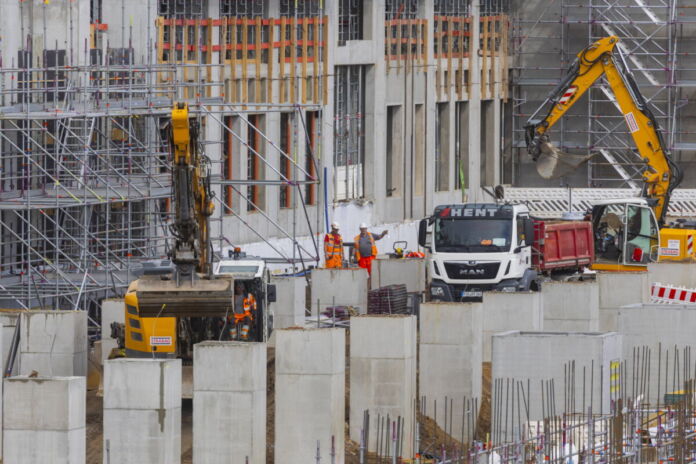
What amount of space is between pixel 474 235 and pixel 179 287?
1024 cm

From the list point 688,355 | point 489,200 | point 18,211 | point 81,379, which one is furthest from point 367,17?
point 81,379

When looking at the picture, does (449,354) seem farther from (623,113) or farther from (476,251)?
(623,113)

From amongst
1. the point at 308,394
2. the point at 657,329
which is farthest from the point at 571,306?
the point at 308,394

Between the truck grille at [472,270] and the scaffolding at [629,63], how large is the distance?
19.2m

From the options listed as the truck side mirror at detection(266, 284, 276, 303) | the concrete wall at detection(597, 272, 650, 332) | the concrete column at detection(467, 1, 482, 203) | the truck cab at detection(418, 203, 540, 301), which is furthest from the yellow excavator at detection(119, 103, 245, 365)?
the concrete column at detection(467, 1, 482, 203)

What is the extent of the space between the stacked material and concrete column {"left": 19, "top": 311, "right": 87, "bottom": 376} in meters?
8.30

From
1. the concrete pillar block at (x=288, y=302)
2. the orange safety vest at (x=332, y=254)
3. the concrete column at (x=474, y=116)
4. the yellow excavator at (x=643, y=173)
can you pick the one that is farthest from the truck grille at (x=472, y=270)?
the concrete column at (x=474, y=116)

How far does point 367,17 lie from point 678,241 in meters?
10.8

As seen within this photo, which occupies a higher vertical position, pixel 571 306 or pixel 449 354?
pixel 571 306

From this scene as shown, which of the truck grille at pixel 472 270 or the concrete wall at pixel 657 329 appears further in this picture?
the truck grille at pixel 472 270

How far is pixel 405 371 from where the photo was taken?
89.1 ft

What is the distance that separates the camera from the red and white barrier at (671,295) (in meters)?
34.8

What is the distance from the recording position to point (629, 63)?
181ft

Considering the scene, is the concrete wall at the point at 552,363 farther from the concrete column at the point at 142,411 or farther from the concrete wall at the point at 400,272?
the concrete wall at the point at 400,272
